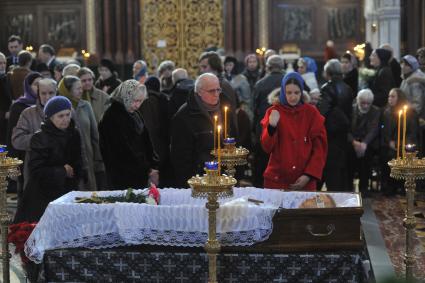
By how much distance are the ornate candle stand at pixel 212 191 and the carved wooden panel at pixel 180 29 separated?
51.2 feet

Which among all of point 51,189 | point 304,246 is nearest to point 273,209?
point 304,246

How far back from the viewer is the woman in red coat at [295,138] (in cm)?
588

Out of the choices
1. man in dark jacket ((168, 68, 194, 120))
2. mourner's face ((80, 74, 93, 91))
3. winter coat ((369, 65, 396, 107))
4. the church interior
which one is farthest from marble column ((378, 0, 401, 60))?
mourner's face ((80, 74, 93, 91))

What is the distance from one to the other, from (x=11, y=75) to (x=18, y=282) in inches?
156

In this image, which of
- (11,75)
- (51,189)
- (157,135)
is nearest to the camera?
(51,189)

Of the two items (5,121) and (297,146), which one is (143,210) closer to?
(297,146)

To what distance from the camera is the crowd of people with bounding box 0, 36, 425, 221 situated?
590cm

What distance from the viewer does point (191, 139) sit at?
6332 millimetres

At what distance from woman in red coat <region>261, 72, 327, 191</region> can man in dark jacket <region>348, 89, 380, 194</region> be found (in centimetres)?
369

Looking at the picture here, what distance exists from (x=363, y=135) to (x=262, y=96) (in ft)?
4.79

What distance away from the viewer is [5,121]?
9734 mm

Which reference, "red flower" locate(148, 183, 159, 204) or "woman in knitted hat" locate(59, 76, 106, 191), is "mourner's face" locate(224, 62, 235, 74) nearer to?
"woman in knitted hat" locate(59, 76, 106, 191)

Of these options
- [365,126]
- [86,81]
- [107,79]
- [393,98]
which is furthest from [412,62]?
[86,81]

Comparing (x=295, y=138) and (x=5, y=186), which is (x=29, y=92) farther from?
(x=295, y=138)
